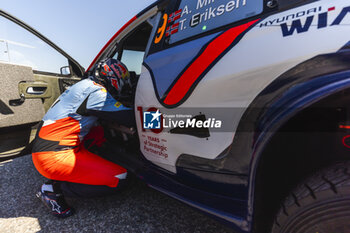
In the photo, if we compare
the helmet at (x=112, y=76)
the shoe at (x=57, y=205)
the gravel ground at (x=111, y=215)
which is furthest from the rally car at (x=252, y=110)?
the shoe at (x=57, y=205)

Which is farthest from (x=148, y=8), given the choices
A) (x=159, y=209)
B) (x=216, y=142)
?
(x=159, y=209)

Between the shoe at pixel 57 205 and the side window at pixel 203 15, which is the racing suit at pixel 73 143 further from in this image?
the side window at pixel 203 15

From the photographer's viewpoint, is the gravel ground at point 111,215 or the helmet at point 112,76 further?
the helmet at point 112,76

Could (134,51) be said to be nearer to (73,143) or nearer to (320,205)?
(73,143)

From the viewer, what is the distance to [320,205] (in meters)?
0.72

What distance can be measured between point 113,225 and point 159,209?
0.38 meters

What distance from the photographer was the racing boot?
1.70 m

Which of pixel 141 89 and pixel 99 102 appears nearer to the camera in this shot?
pixel 141 89

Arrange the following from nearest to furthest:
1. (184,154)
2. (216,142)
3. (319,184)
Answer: (319,184) < (216,142) < (184,154)

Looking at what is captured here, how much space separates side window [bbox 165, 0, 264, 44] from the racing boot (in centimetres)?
161

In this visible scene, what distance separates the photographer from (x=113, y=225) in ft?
5.10

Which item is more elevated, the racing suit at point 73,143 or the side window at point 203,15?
the side window at point 203,15

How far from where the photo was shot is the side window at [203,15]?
955mm

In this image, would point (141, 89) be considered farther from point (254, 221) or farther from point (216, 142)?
point (254, 221)
